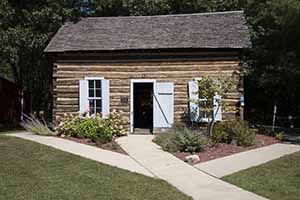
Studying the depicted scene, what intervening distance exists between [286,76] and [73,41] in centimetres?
944

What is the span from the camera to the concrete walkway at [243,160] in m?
11.2

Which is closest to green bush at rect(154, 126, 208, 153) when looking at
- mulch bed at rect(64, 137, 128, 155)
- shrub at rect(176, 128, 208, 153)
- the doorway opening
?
A: shrub at rect(176, 128, 208, 153)

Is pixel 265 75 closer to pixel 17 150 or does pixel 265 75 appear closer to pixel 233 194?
pixel 17 150

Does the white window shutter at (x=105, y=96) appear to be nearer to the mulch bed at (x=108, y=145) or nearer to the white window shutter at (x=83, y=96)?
the white window shutter at (x=83, y=96)

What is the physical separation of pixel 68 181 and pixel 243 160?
5225 millimetres

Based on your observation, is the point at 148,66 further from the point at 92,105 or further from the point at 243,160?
the point at 243,160

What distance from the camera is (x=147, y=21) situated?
2231cm

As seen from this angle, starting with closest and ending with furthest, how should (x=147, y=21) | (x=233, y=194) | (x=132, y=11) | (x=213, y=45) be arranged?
(x=233, y=194), (x=213, y=45), (x=147, y=21), (x=132, y=11)

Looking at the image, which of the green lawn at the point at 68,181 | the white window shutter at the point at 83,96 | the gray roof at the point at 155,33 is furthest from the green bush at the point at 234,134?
the white window shutter at the point at 83,96

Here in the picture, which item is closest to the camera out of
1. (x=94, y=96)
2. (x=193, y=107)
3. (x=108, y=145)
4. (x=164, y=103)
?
(x=108, y=145)

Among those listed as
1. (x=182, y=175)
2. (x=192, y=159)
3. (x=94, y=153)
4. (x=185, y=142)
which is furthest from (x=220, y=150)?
(x=182, y=175)

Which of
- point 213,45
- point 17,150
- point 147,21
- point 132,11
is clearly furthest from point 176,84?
point 132,11

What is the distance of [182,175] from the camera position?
416 inches

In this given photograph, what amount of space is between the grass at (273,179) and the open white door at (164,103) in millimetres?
7608
